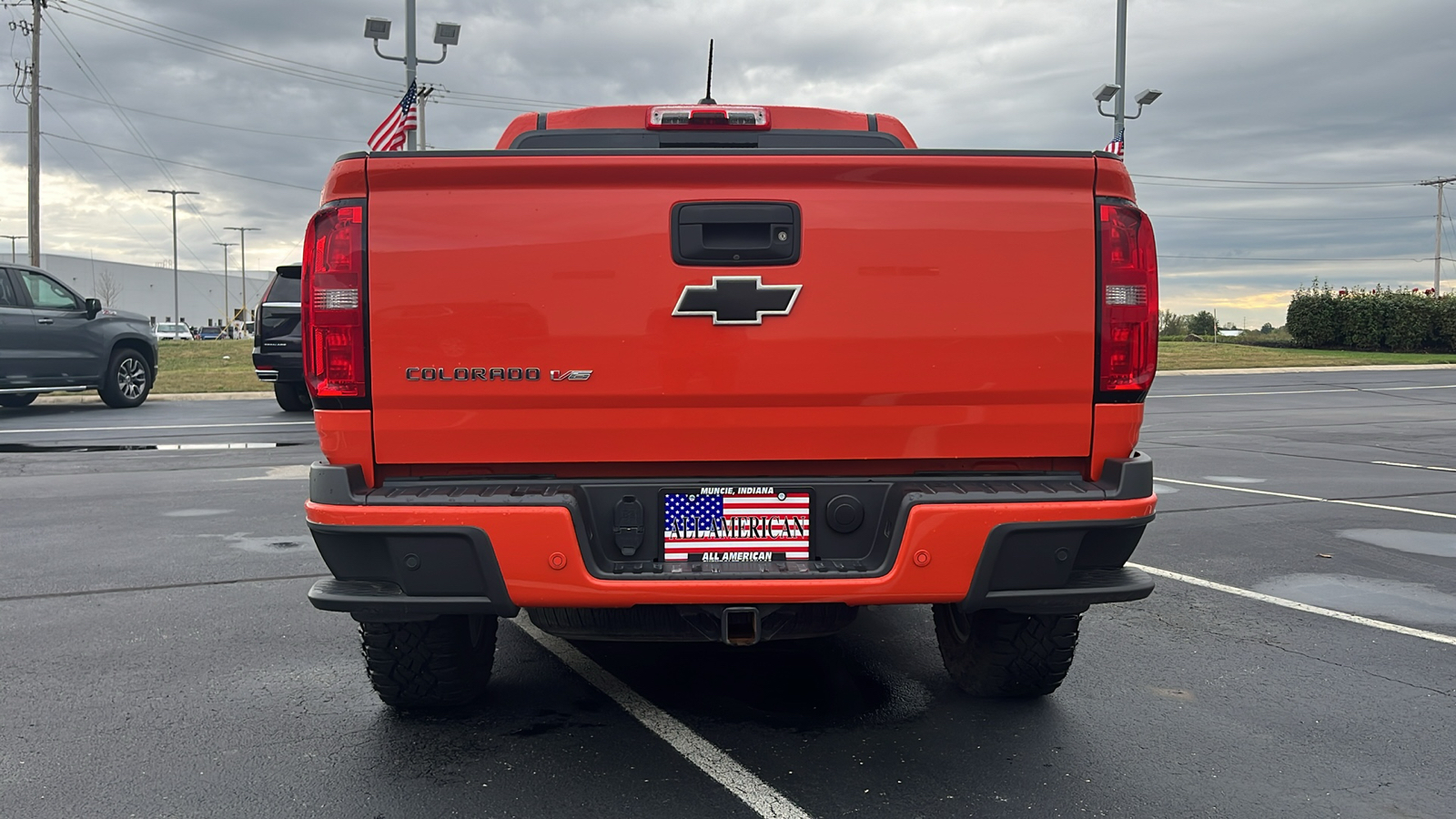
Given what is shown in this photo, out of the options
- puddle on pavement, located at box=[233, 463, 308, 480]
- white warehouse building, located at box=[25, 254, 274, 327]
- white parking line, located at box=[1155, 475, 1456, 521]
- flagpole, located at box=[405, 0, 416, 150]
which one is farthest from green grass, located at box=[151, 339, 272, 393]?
white warehouse building, located at box=[25, 254, 274, 327]

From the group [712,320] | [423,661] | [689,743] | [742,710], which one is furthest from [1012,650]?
[423,661]

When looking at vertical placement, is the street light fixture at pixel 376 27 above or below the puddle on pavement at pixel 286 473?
above

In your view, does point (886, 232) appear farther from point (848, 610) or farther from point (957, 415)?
point (848, 610)

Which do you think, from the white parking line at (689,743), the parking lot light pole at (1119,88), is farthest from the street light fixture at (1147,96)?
the white parking line at (689,743)

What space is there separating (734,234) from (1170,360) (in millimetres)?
29249

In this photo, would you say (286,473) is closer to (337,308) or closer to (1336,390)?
(337,308)

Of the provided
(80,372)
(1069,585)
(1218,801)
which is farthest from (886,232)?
(80,372)

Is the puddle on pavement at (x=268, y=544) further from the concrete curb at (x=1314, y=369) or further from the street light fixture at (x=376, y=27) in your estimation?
the concrete curb at (x=1314, y=369)

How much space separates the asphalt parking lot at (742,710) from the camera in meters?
3.02

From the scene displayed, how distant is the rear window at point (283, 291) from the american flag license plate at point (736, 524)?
1281cm

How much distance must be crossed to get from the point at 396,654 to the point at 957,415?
1904 mm

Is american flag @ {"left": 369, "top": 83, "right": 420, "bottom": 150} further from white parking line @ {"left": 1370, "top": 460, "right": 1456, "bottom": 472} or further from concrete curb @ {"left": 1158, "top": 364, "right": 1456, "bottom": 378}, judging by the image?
concrete curb @ {"left": 1158, "top": 364, "right": 1456, "bottom": 378}

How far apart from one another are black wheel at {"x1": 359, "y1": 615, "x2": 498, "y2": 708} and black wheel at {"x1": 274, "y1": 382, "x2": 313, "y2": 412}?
12.9 meters

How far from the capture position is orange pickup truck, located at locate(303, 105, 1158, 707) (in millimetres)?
2879
